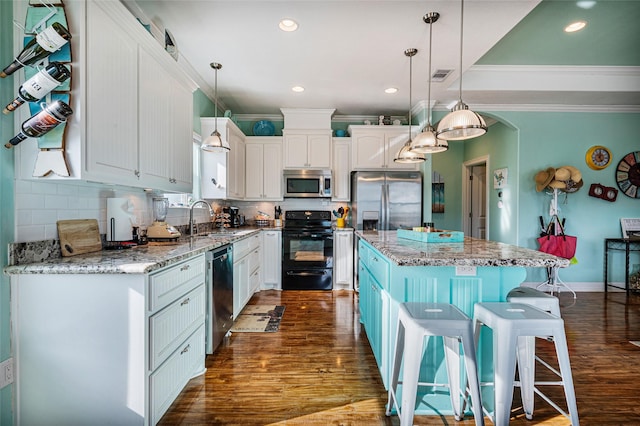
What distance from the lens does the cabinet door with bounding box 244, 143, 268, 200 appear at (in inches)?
188

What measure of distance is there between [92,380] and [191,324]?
598 millimetres

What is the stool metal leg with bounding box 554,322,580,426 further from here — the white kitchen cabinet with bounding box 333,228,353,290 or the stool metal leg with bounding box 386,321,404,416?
the white kitchen cabinet with bounding box 333,228,353,290

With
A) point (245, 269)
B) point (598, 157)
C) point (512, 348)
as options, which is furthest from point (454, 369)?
point (598, 157)

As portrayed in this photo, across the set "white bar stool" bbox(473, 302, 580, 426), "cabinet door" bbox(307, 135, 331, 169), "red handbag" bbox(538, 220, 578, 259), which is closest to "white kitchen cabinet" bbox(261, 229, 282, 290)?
"cabinet door" bbox(307, 135, 331, 169)

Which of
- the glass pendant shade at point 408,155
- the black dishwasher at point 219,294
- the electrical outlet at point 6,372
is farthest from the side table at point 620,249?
the electrical outlet at point 6,372

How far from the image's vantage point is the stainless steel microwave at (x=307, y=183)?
4.75m

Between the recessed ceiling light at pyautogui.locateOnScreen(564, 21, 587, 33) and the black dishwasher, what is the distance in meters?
3.68

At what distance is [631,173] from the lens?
442cm

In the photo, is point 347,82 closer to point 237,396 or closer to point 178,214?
point 178,214

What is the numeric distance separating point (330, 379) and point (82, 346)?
145 cm

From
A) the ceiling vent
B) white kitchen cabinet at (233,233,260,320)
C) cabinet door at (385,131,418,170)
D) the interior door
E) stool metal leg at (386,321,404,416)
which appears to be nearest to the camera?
stool metal leg at (386,321,404,416)

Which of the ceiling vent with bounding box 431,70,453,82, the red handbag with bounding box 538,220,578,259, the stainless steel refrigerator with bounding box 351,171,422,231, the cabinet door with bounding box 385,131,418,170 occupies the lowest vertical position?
the red handbag with bounding box 538,220,578,259

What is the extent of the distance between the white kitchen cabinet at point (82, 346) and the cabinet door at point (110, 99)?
1.97ft

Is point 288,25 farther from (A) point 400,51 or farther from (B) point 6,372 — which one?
(B) point 6,372
